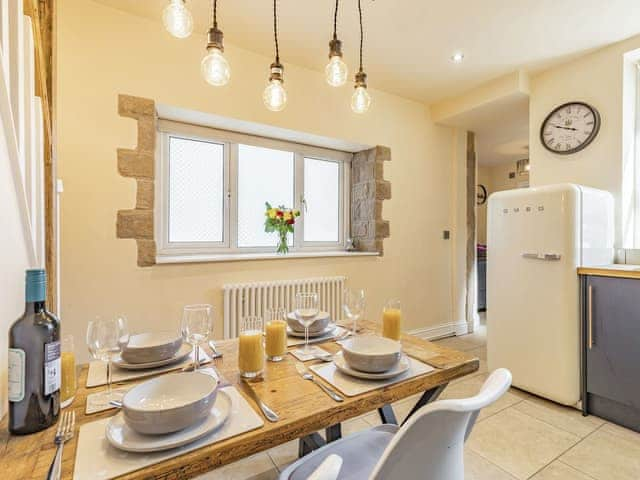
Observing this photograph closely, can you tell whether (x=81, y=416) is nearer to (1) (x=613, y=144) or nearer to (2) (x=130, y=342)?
(2) (x=130, y=342)

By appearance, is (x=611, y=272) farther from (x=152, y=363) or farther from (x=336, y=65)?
(x=152, y=363)

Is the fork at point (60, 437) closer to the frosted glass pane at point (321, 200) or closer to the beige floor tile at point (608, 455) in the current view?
the beige floor tile at point (608, 455)

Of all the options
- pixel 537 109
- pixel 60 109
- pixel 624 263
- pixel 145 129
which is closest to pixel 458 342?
pixel 624 263

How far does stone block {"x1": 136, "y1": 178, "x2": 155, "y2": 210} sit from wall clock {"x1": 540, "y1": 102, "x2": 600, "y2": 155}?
10.5ft

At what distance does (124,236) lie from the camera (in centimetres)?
205

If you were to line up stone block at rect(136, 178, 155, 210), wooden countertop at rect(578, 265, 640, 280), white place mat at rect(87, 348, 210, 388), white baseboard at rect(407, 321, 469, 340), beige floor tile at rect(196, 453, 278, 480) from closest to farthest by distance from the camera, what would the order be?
white place mat at rect(87, 348, 210, 388) → beige floor tile at rect(196, 453, 278, 480) → wooden countertop at rect(578, 265, 640, 280) → stone block at rect(136, 178, 155, 210) → white baseboard at rect(407, 321, 469, 340)

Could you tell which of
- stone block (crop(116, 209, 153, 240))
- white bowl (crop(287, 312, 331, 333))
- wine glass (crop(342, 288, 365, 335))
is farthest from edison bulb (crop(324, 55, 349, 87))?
stone block (crop(116, 209, 153, 240))

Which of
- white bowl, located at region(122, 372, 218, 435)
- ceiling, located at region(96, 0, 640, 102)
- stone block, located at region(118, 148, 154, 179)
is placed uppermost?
ceiling, located at region(96, 0, 640, 102)

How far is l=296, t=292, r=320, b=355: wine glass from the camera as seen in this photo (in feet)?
4.02

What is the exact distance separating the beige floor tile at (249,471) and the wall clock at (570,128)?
124 inches

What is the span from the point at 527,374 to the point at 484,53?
245cm

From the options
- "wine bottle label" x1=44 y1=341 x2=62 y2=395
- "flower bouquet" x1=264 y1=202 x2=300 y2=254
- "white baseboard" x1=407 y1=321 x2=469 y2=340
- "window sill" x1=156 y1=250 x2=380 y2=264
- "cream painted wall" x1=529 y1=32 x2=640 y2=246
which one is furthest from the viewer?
"white baseboard" x1=407 y1=321 x2=469 y2=340

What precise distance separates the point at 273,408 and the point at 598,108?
10.4 feet

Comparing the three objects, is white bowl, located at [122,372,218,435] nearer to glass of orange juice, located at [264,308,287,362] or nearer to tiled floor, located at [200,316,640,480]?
glass of orange juice, located at [264,308,287,362]
